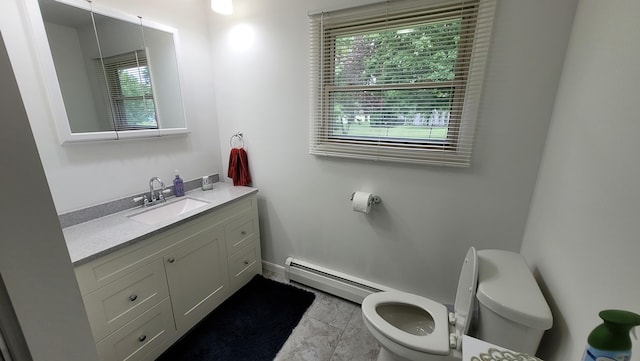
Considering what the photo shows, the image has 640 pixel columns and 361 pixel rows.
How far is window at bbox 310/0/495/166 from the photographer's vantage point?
54.2 inches

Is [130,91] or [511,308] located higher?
[130,91]

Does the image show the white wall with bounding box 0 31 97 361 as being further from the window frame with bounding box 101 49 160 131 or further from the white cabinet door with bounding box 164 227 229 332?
the window frame with bounding box 101 49 160 131

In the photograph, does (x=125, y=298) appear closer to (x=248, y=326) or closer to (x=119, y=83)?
(x=248, y=326)

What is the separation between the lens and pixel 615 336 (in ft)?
1.68

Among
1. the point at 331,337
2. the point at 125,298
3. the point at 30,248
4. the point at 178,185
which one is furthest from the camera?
the point at 178,185

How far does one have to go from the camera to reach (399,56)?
1517 millimetres

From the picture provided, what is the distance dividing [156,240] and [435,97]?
1795 millimetres

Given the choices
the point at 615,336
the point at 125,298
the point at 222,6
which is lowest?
the point at 125,298

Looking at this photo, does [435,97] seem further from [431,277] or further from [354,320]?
[354,320]

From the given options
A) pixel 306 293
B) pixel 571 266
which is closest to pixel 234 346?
pixel 306 293

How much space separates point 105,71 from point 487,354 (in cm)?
223

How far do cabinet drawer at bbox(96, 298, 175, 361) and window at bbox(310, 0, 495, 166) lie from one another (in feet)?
A: 4.65

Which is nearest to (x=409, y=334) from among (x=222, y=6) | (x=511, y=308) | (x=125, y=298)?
(x=511, y=308)

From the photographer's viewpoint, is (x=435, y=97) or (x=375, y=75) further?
(x=375, y=75)
